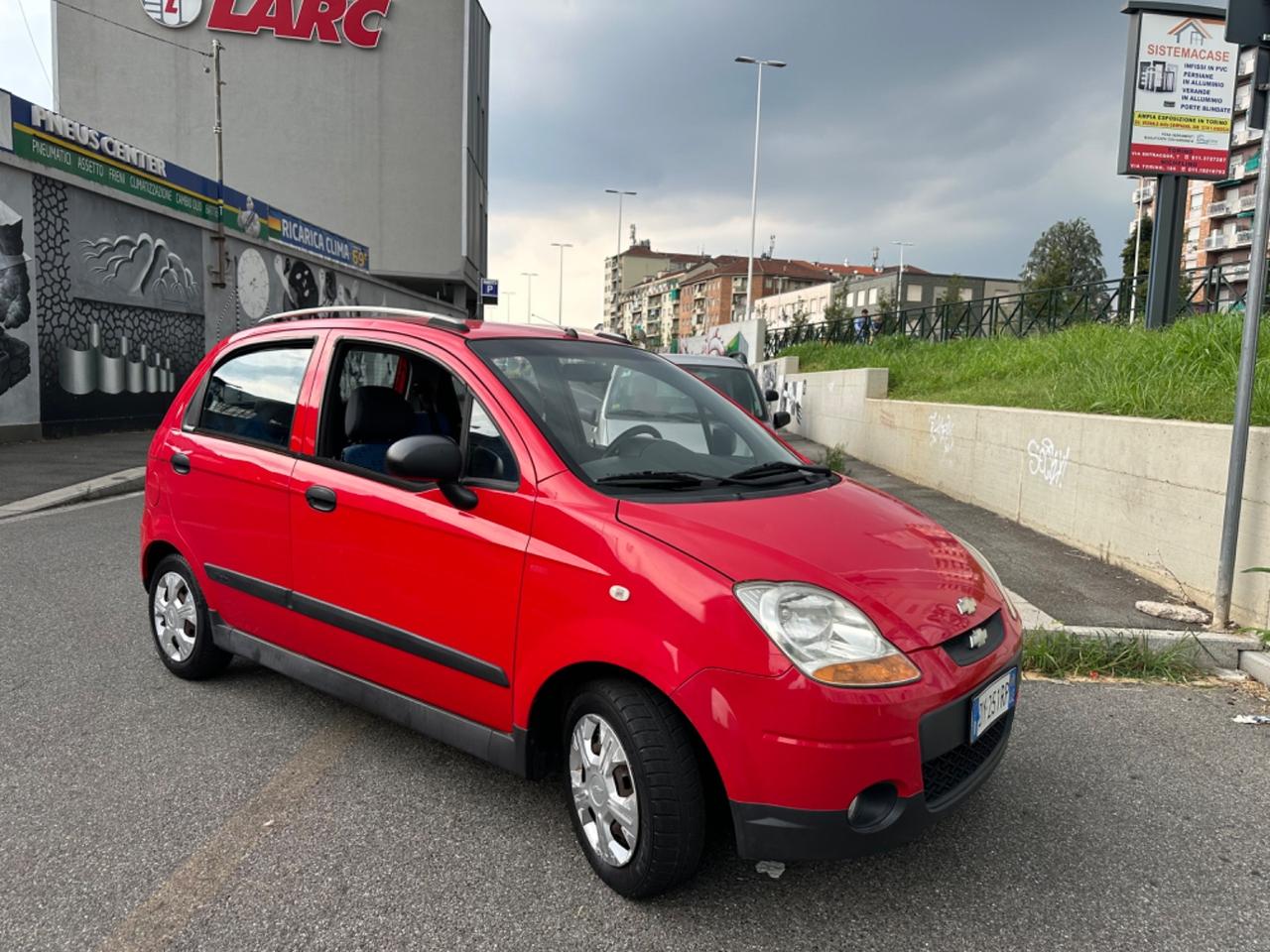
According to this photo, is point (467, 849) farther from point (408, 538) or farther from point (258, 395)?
point (258, 395)

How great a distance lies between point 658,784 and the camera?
7.56ft

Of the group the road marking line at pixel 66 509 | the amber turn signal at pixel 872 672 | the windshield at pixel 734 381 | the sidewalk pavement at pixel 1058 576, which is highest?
the windshield at pixel 734 381

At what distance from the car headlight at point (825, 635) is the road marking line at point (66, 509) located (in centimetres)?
792

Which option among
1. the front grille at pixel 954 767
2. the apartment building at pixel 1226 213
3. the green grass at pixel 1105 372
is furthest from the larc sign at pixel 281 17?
the apartment building at pixel 1226 213

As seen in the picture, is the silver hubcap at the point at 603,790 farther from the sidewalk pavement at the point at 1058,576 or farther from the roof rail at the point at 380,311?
the sidewalk pavement at the point at 1058,576

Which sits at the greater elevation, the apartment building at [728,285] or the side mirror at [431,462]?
the apartment building at [728,285]

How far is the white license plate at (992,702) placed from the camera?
8.11ft

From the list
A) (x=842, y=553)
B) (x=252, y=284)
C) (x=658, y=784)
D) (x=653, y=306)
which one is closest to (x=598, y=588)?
(x=658, y=784)

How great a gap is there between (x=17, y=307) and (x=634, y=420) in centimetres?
1364

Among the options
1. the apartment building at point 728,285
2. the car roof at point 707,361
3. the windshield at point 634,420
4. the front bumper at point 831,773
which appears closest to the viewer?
the front bumper at point 831,773

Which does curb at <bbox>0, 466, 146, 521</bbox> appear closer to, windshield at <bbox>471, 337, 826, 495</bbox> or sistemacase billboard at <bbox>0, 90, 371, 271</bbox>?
sistemacase billboard at <bbox>0, 90, 371, 271</bbox>

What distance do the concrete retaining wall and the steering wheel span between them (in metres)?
3.86

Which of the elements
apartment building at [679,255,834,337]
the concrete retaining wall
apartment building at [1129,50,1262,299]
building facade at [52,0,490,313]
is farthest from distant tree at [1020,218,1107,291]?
the concrete retaining wall

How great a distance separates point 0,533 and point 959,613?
775cm
